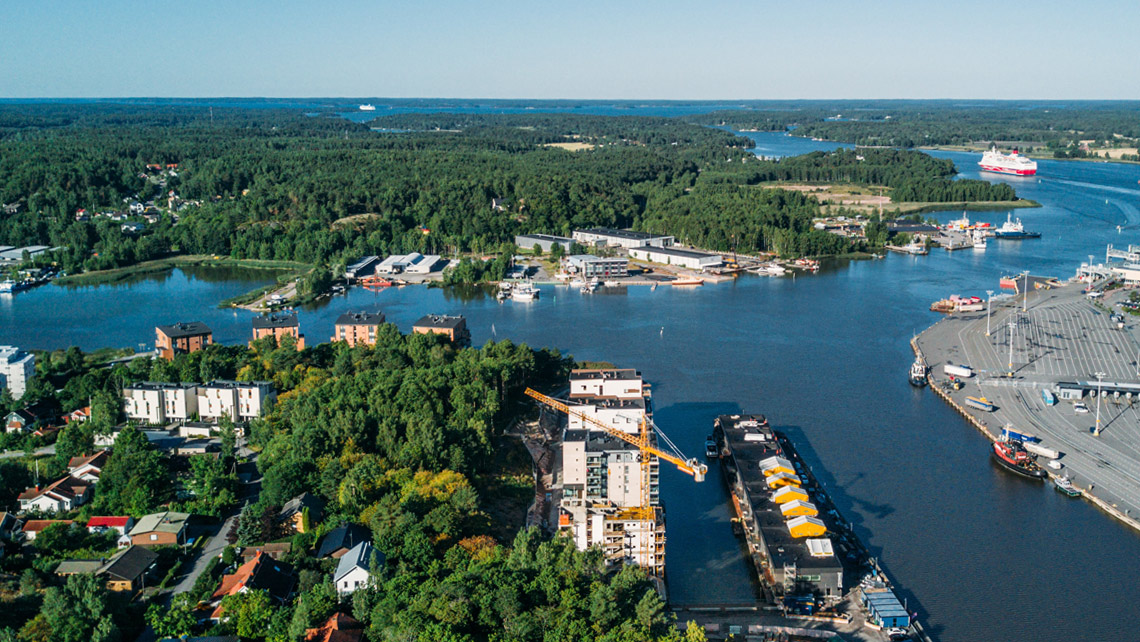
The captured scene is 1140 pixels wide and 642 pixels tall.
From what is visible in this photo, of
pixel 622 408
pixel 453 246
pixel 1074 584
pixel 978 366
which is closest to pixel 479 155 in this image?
pixel 453 246

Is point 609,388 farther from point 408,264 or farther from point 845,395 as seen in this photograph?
point 408,264

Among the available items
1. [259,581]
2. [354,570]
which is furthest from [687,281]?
[259,581]

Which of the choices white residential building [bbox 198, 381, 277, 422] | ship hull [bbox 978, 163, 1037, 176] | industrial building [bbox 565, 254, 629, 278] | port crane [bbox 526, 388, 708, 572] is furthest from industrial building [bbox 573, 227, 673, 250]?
ship hull [bbox 978, 163, 1037, 176]

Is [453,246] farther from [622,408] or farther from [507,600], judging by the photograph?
[507,600]

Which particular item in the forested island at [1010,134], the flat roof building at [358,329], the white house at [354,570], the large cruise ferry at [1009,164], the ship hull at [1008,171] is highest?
the forested island at [1010,134]

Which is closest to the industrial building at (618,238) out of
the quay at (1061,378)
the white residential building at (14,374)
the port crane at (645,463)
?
the quay at (1061,378)

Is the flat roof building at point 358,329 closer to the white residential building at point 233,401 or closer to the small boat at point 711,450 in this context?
the white residential building at point 233,401
